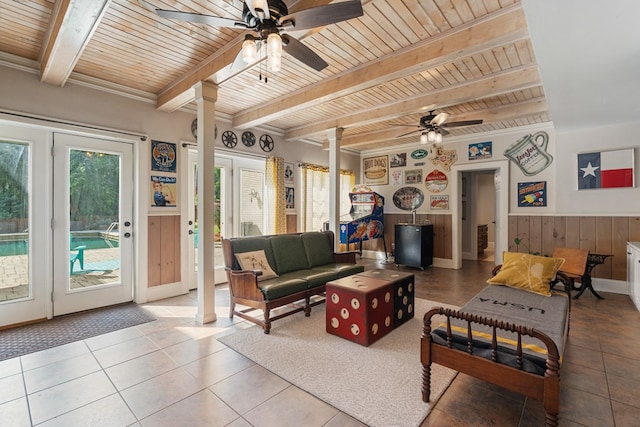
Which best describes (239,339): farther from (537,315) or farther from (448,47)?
(448,47)

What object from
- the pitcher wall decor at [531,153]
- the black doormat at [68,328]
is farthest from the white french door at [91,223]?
the pitcher wall decor at [531,153]

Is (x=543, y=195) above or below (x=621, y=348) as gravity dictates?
above

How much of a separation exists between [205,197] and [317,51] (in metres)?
1.97

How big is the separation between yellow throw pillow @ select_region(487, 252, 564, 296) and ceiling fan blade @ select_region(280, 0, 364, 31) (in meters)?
2.84

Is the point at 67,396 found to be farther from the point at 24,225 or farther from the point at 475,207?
the point at 475,207

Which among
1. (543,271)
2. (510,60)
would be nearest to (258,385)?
(543,271)

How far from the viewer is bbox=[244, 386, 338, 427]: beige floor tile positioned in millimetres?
1811

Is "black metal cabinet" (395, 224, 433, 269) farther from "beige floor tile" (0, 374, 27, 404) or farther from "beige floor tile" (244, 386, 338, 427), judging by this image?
"beige floor tile" (0, 374, 27, 404)

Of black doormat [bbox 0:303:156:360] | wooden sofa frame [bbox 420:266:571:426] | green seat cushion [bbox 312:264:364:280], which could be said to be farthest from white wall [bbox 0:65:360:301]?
wooden sofa frame [bbox 420:266:571:426]

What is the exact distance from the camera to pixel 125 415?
188 centimetres

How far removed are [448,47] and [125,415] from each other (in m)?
3.69

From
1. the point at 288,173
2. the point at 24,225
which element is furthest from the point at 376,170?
the point at 24,225

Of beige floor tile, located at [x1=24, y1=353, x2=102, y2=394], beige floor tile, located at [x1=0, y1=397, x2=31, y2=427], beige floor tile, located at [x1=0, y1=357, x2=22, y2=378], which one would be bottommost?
beige floor tile, located at [x1=0, y1=397, x2=31, y2=427]

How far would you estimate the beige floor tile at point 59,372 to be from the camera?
2229mm
